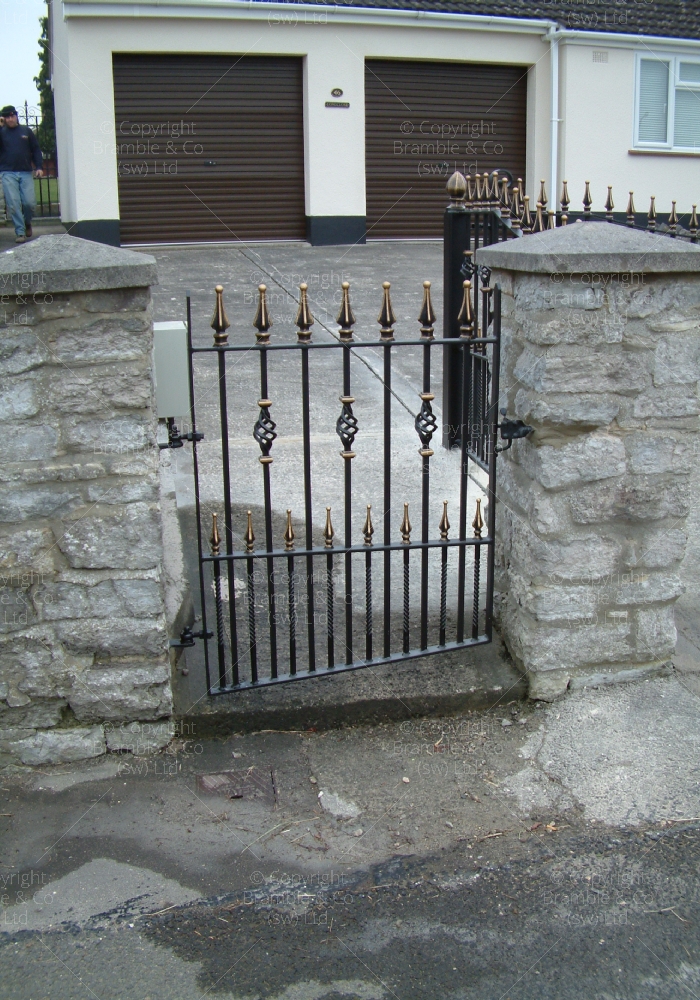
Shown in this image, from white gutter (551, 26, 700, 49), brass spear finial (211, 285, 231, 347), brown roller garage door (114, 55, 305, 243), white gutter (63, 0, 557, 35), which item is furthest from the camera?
white gutter (551, 26, 700, 49)

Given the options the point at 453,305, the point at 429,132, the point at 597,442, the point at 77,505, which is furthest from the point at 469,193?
the point at 429,132

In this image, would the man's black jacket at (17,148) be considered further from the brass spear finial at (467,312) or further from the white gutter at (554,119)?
the brass spear finial at (467,312)

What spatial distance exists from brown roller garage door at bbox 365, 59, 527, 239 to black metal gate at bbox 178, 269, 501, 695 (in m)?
11.1

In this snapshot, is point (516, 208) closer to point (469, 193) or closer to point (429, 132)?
point (469, 193)

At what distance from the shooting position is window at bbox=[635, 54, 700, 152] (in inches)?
603

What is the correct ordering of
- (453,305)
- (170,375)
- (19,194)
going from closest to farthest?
(170,375) → (453,305) → (19,194)

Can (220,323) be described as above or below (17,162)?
below

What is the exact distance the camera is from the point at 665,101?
1548 centimetres

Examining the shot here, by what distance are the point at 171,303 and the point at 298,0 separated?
692 cm

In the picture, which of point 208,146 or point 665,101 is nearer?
point 208,146

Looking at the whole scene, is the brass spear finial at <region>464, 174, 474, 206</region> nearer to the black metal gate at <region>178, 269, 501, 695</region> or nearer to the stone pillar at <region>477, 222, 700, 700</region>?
the black metal gate at <region>178, 269, 501, 695</region>

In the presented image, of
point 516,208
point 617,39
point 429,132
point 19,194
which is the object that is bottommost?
point 516,208

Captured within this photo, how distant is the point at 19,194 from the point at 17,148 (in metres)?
0.66

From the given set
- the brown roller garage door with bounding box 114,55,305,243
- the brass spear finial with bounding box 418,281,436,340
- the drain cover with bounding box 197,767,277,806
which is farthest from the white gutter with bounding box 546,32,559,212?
the drain cover with bounding box 197,767,277,806
